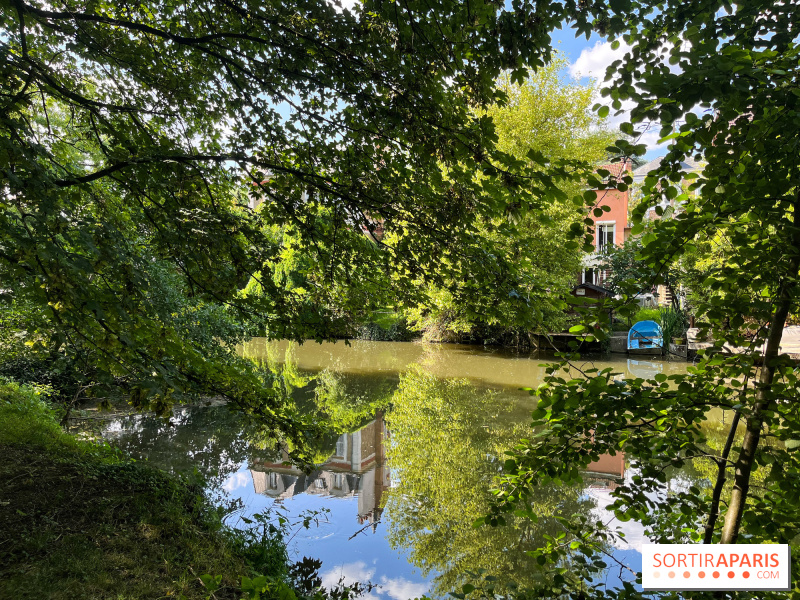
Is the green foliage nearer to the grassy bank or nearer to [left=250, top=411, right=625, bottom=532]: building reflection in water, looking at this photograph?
[left=250, top=411, right=625, bottom=532]: building reflection in water

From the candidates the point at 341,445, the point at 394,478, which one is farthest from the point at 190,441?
the point at 394,478

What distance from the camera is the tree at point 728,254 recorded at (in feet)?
4.97

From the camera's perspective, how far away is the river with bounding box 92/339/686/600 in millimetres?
4750

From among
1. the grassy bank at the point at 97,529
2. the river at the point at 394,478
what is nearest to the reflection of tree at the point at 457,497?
the river at the point at 394,478

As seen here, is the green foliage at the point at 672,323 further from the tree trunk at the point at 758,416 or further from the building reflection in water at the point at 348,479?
the tree trunk at the point at 758,416

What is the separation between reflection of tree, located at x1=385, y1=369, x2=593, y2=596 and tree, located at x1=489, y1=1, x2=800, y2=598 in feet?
5.64

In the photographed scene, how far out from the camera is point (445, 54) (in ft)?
8.75

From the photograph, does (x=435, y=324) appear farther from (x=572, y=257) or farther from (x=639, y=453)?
(x=639, y=453)

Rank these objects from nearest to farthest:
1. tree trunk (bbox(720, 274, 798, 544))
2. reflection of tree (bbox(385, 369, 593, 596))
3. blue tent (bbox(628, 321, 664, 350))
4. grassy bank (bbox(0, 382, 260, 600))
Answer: tree trunk (bbox(720, 274, 798, 544)), grassy bank (bbox(0, 382, 260, 600)), reflection of tree (bbox(385, 369, 593, 596)), blue tent (bbox(628, 321, 664, 350))

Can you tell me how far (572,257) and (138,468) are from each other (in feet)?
43.0

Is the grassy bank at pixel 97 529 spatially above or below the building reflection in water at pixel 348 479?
above

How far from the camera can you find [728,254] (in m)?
1.97

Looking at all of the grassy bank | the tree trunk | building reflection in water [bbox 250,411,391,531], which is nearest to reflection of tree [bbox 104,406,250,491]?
building reflection in water [bbox 250,411,391,531]

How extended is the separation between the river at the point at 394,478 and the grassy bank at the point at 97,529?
83 cm
